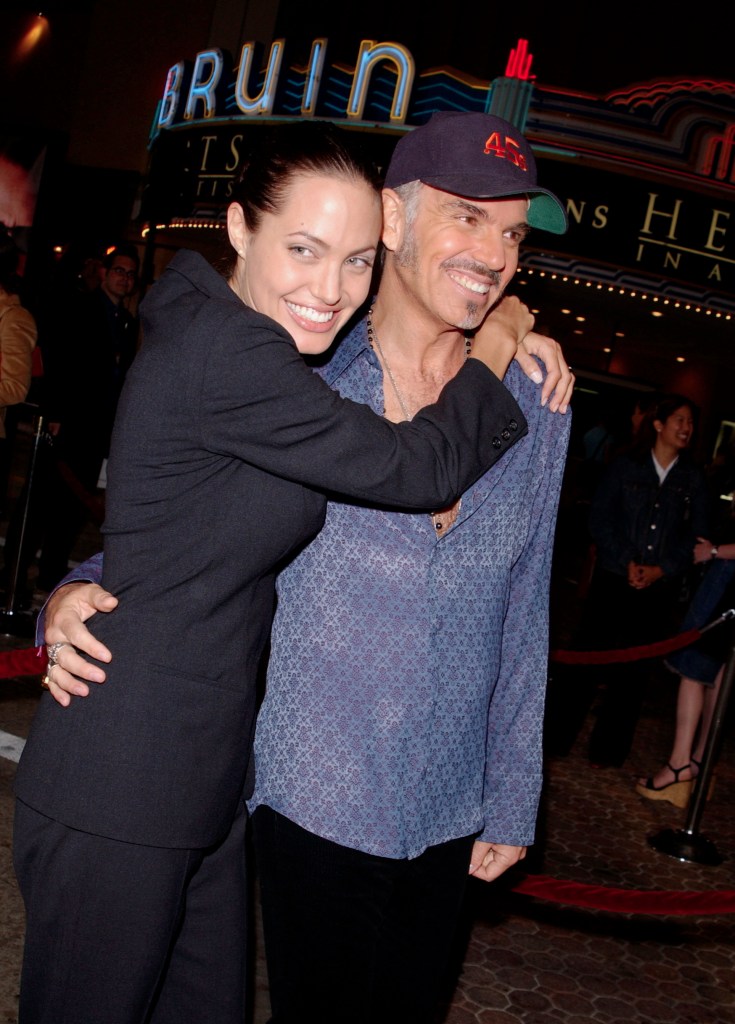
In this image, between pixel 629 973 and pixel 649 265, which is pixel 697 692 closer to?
pixel 629 973

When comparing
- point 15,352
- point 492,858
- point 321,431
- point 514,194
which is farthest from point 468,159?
point 15,352

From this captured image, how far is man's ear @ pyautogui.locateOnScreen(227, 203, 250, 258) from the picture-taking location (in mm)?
1722

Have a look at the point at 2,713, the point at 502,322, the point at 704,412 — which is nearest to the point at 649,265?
the point at 704,412

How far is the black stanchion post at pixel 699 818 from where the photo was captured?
452 centimetres

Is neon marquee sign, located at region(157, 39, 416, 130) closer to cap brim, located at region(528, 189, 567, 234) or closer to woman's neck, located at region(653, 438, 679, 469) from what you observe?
woman's neck, located at region(653, 438, 679, 469)

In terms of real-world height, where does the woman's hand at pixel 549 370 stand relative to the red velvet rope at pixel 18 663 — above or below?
above

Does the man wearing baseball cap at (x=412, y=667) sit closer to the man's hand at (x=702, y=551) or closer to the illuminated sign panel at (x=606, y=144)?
the man's hand at (x=702, y=551)

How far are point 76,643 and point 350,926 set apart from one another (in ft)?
2.23

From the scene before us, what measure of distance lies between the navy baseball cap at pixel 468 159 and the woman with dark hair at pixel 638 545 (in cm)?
381

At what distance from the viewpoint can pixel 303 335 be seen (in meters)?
1.68

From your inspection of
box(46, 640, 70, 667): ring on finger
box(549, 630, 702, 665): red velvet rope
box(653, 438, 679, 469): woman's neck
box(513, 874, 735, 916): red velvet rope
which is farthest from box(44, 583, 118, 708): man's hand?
box(653, 438, 679, 469): woman's neck

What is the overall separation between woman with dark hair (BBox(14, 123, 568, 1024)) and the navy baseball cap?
299mm

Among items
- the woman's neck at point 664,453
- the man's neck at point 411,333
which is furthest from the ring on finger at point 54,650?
the woman's neck at point 664,453

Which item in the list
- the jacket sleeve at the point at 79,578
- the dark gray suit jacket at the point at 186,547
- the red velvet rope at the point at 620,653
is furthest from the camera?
the red velvet rope at the point at 620,653
